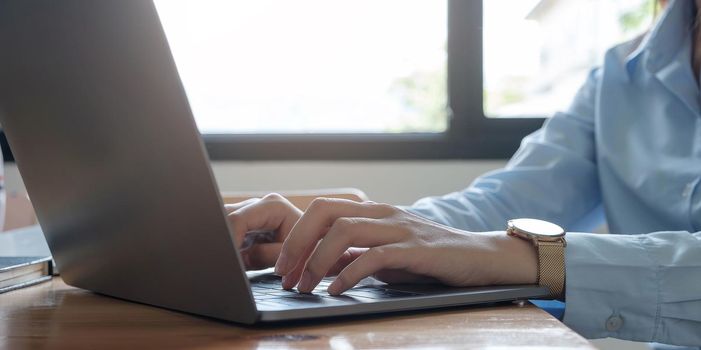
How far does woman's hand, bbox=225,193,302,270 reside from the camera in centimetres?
78

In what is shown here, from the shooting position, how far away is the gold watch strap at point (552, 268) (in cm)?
70

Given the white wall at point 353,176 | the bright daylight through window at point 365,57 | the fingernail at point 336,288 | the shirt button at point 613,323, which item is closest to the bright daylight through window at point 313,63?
the bright daylight through window at point 365,57

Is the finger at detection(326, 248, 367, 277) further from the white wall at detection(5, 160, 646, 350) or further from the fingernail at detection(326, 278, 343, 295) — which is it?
the white wall at detection(5, 160, 646, 350)

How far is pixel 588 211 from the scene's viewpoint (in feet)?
4.35

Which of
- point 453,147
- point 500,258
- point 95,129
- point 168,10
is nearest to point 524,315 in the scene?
point 500,258

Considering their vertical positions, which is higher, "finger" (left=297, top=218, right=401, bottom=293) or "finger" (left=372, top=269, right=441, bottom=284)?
"finger" (left=297, top=218, right=401, bottom=293)

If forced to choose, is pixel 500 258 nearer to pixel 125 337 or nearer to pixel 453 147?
pixel 125 337

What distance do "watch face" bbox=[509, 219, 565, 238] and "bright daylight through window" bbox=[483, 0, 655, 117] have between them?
1471mm

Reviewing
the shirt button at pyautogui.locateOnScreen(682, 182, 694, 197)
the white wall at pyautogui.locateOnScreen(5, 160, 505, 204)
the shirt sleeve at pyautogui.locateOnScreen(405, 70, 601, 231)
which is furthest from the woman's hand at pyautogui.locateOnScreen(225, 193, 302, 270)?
the white wall at pyautogui.locateOnScreen(5, 160, 505, 204)

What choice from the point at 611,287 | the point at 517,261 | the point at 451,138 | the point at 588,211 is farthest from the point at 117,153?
the point at 451,138

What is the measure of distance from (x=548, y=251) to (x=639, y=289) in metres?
0.11

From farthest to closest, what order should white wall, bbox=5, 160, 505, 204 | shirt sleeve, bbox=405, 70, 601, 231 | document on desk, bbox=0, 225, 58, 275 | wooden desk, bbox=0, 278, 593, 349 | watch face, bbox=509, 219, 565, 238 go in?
white wall, bbox=5, 160, 505, 204
shirt sleeve, bbox=405, 70, 601, 231
document on desk, bbox=0, 225, 58, 275
watch face, bbox=509, 219, 565, 238
wooden desk, bbox=0, 278, 593, 349

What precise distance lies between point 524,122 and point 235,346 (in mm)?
1772

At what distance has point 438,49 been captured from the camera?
7.27 ft
